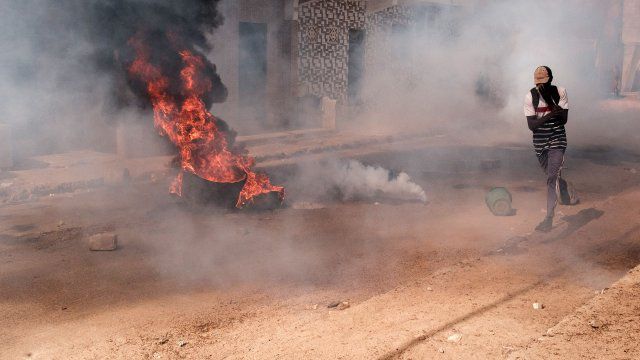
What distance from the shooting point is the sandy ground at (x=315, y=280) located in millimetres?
4145

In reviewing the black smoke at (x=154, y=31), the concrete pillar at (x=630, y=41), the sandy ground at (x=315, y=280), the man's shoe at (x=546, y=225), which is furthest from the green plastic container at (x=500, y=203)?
the concrete pillar at (x=630, y=41)

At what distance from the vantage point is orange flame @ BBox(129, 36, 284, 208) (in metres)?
7.75

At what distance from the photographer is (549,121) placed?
6.72 metres

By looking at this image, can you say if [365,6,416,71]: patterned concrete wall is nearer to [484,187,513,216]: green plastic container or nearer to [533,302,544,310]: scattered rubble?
[484,187,513,216]: green plastic container

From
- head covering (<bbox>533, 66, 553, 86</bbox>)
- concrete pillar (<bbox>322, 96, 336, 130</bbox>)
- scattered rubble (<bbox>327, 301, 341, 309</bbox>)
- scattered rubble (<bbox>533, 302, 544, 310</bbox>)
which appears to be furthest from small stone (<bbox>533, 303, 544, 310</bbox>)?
concrete pillar (<bbox>322, 96, 336, 130</bbox>)

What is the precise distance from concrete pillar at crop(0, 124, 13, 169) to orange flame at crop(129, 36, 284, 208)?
330 cm

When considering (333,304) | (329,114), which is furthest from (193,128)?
(329,114)

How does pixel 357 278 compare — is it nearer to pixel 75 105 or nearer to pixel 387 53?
pixel 75 105

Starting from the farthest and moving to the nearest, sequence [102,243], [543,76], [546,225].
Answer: [546,225] < [543,76] < [102,243]

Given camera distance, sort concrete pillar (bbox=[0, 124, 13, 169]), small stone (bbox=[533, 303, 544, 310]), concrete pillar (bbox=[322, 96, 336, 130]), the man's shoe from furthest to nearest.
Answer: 1. concrete pillar (bbox=[322, 96, 336, 130])
2. concrete pillar (bbox=[0, 124, 13, 169])
3. the man's shoe
4. small stone (bbox=[533, 303, 544, 310])

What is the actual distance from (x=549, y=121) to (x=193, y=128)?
14.2ft

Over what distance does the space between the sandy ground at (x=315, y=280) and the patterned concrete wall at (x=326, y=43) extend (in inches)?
314

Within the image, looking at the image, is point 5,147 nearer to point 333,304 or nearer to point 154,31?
point 154,31

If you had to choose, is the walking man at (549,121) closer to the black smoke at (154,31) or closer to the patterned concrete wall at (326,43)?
the black smoke at (154,31)
